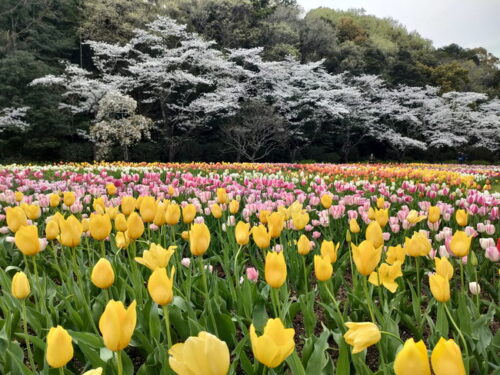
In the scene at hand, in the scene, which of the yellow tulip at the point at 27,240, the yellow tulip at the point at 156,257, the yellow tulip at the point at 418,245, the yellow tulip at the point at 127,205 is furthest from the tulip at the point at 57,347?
the yellow tulip at the point at 127,205

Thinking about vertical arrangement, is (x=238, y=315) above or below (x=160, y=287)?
below

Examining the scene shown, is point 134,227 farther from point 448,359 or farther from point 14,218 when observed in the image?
point 448,359

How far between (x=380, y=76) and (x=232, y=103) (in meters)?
12.8

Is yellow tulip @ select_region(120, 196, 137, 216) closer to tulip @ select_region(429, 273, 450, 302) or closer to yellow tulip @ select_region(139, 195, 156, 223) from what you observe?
yellow tulip @ select_region(139, 195, 156, 223)

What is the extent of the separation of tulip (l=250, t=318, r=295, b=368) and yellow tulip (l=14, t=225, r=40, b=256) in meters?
1.13

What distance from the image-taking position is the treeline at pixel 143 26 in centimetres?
1905

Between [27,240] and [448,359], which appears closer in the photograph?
[448,359]

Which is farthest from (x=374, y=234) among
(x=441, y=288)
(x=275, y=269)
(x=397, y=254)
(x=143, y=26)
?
(x=143, y=26)

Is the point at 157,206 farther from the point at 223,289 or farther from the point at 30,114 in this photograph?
the point at 30,114

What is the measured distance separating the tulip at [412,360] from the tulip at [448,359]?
0.7 inches

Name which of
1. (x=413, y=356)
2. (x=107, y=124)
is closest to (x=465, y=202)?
(x=413, y=356)

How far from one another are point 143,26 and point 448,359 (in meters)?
24.6

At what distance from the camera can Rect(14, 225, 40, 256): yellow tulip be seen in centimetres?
158

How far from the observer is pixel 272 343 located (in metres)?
0.80
